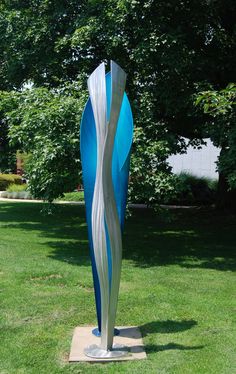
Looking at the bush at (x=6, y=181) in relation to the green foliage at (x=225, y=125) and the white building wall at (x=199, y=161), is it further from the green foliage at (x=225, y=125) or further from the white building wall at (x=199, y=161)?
the green foliage at (x=225, y=125)

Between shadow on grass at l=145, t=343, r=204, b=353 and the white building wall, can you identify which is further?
the white building wall

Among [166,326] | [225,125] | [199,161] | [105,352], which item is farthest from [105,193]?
[199,161]

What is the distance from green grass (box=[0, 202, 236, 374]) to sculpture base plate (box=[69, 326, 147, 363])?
0.09 meters

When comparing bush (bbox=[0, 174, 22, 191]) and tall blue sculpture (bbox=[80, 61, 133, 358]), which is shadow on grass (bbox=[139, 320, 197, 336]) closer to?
tall blue sculpture (bbox=[80, 61, 133, 358])

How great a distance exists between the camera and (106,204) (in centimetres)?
491

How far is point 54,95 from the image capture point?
1018 centimetres

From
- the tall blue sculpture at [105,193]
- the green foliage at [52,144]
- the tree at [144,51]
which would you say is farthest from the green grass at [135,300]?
the tree at [144,51]

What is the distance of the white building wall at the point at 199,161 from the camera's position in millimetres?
28453

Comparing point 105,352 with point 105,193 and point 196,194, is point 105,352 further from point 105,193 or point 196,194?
point 196,194

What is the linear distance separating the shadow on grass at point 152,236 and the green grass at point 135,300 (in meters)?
0.02

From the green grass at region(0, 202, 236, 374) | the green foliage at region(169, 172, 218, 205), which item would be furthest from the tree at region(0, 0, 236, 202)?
the green foliage at region(169, 172, 218, 205)

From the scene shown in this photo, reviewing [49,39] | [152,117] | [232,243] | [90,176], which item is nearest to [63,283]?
[90,176]

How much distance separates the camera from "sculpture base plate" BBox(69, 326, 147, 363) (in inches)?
191

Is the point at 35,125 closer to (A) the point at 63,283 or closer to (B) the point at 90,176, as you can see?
(A) the point at 63,283
